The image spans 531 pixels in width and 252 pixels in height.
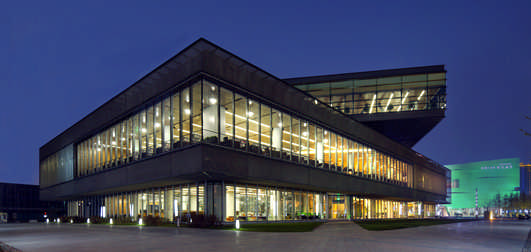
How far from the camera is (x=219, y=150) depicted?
27609mm

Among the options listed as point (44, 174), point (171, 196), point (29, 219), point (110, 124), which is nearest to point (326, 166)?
point (171, 196)

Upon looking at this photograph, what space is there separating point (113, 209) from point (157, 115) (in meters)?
16.8

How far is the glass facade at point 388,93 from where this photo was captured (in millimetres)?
56688

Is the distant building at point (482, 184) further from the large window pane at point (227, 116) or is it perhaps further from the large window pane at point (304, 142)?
the large window pane at point (227, 116)

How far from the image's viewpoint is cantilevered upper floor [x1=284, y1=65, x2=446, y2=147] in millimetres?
56625

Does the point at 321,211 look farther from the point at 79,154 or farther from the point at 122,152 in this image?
the point at 79,154

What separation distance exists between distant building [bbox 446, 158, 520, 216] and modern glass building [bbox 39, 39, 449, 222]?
101239mm

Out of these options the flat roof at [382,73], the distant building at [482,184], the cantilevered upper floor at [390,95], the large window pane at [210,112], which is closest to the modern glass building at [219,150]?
the large window pane at [210,112]

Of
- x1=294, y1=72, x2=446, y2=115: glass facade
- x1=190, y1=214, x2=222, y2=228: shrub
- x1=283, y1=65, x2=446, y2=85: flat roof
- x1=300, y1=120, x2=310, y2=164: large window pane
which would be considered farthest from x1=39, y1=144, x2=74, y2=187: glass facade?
x1=294, y1=72, x2=446, y2=115: glass facade

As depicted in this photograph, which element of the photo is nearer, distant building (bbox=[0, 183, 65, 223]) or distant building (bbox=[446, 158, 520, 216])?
distant building (bbox=[0, 183, 65, 223])

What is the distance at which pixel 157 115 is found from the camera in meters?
33.0

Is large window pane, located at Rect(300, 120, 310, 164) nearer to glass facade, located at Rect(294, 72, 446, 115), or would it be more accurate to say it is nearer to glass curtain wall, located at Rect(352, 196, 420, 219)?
glass curtain wall, located at Rect(352, 196, 420, 219)

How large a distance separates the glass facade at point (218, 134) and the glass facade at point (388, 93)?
10794mm

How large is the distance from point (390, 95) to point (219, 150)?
37271 mm
